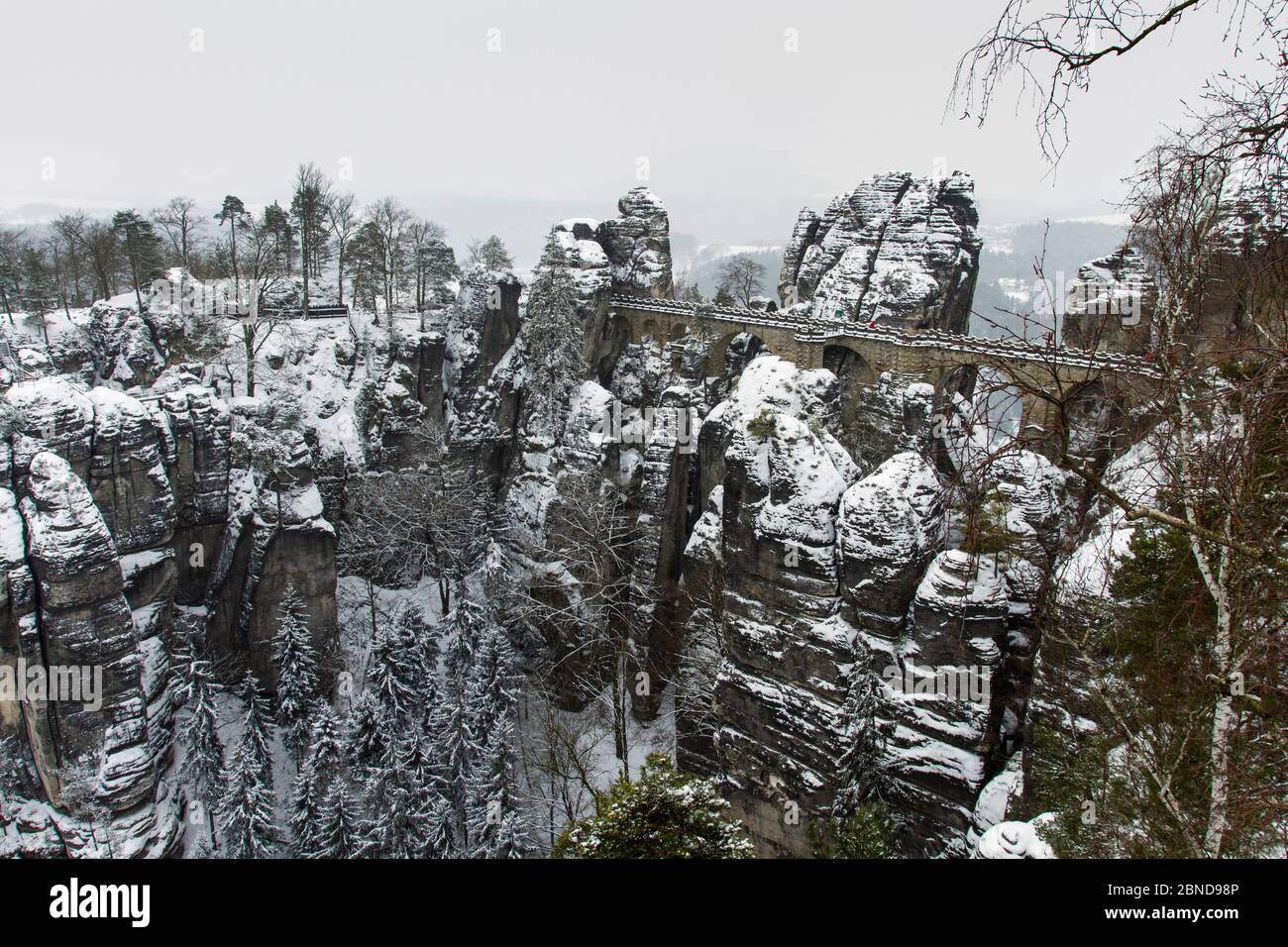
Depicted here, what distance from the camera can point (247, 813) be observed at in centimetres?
1917

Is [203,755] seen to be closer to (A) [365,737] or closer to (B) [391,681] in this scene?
(A) [365,737]

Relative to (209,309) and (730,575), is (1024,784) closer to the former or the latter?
(730,575)

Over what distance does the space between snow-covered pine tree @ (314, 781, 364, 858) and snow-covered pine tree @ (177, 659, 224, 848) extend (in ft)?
10.5

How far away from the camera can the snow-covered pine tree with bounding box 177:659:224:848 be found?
20.1 m

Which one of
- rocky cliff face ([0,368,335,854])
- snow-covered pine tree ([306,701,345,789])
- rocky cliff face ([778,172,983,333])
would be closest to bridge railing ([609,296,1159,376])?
rocky cliff face ([778,172,983,333])

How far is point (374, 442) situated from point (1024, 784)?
27.4 m

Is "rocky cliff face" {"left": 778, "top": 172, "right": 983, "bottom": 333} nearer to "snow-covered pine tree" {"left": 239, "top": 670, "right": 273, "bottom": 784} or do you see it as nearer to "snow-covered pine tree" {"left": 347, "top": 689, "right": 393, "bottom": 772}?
"snow-covered pine tree" {"left": 347, "top": 689, "right": 393, "bottom": 772}

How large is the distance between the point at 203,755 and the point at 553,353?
18.9 meters

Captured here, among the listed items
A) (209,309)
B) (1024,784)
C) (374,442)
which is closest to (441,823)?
(1024,784)

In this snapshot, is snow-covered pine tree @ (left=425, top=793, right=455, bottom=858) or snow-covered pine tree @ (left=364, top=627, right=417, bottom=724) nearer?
snow-covered pine tree @ (left=425, top=793, right=455, bottom=858)

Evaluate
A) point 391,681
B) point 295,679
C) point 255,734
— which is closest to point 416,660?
point 391,681

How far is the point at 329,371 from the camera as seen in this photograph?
102 feet

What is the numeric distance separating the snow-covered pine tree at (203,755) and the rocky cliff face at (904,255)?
97.4 ft

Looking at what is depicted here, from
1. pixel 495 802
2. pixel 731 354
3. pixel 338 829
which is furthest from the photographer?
pixel 731 354
